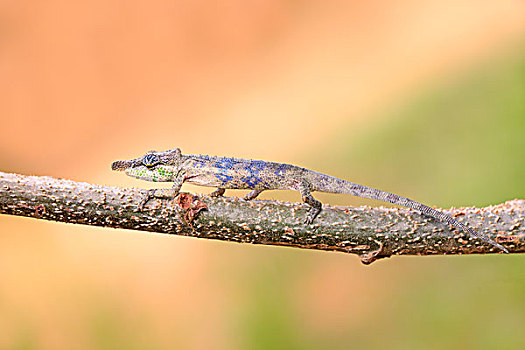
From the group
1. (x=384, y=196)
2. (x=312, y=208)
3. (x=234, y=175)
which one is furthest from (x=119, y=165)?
(x=384, y=196)

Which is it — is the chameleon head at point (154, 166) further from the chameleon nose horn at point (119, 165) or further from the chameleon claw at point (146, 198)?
the chameleon claw at point (146, 198)

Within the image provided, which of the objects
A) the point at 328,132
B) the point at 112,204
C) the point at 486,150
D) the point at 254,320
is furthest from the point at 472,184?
the point at 112,204

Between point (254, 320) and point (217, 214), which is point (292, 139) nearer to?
point (254, 320)

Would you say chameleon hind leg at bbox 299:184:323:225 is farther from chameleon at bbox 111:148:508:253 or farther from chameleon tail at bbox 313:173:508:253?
chameleon tail at bbox 313:173:508:253

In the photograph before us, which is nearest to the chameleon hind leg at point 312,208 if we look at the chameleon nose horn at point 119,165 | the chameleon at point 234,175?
the chameleon at point 234,175

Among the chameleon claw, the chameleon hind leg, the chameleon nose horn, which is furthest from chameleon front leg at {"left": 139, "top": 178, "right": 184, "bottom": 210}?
the chameleon hind leg

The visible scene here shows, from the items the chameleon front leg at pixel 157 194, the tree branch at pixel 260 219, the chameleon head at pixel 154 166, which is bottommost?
the tree branch at pixel 260 219

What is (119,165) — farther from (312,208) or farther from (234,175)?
(312,208)
